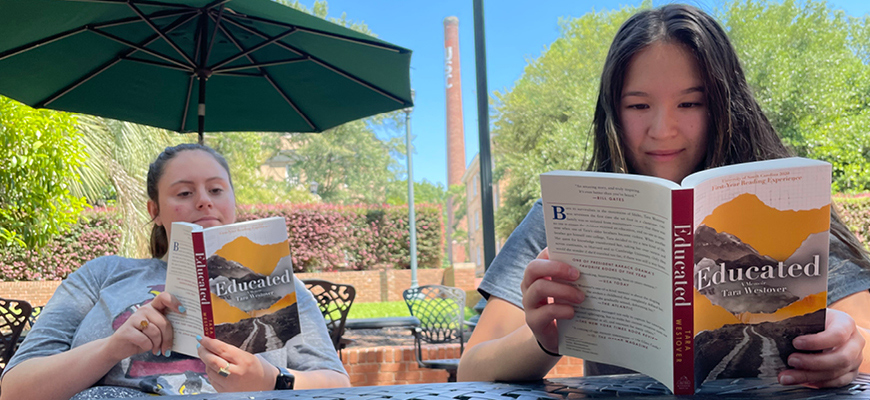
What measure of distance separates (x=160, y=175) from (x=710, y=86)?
1.54 metres

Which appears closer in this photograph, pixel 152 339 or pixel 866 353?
pixel 866 353

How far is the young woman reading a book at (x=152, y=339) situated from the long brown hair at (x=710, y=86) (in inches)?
37.9

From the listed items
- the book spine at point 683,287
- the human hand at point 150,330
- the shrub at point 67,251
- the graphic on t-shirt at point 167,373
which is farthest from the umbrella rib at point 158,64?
the shrub at point 67,251

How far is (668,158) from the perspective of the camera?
50.3 inches

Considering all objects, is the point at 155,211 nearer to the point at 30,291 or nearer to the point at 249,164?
the point at 30,291

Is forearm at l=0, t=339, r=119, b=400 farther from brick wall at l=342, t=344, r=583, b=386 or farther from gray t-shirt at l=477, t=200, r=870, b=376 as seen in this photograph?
brick wall at l=342, t=344, r=583, b=386

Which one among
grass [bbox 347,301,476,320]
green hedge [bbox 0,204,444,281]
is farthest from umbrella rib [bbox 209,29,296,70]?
green hedge [bbox 0,204,444,281]

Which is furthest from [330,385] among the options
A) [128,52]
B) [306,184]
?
[306,184]

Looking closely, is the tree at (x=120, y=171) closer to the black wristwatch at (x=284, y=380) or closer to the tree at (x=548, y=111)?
the black wristwatch at (x=284, y=380)

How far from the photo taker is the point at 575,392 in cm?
80

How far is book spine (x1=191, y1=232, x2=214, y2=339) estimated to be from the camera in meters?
1.08

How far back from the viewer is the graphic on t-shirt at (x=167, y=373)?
146 centimetres

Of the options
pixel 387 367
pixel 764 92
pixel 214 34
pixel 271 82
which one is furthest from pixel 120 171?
pixel 764 92

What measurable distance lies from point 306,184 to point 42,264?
13.4 metres
